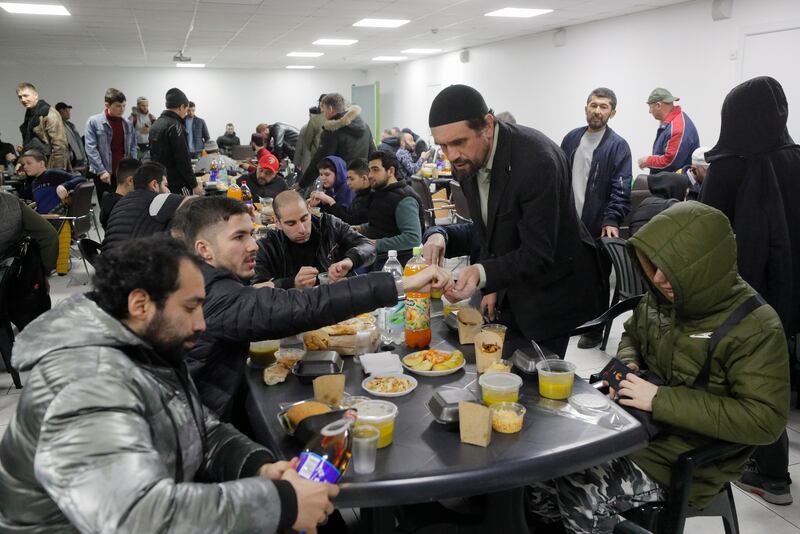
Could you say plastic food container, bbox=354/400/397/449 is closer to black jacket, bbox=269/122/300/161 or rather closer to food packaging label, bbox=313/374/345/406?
food packaging label, bbox=313/374/345/406

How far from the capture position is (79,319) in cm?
118

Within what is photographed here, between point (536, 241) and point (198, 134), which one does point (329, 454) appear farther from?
point (198, 134)

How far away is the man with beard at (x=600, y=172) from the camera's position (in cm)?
434

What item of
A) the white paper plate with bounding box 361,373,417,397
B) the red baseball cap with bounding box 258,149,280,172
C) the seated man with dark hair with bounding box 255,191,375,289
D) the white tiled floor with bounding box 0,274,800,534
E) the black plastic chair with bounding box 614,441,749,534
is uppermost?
the red baseball cap with bounding box 258,149,280,172

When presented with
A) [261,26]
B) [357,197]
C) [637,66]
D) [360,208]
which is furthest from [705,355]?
[261,26]

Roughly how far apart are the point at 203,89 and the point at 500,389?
767 inches

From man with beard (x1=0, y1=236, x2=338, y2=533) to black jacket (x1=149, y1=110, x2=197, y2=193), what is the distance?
5.55m

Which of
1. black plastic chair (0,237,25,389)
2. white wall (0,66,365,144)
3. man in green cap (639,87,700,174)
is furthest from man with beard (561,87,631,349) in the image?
white wall (0,66,365,144)

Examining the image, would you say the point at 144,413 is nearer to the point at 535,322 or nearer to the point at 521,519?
the point at 521,519

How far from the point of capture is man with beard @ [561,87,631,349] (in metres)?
4.34

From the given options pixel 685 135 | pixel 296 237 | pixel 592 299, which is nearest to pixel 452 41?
pixel 685 135

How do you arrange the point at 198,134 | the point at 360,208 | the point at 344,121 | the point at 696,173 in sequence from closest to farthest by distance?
the point at 696,173, the point at 360,208, the point at 344,121, the point at 198,134

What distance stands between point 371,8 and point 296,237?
6064 mm

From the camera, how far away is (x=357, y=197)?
479 cm
